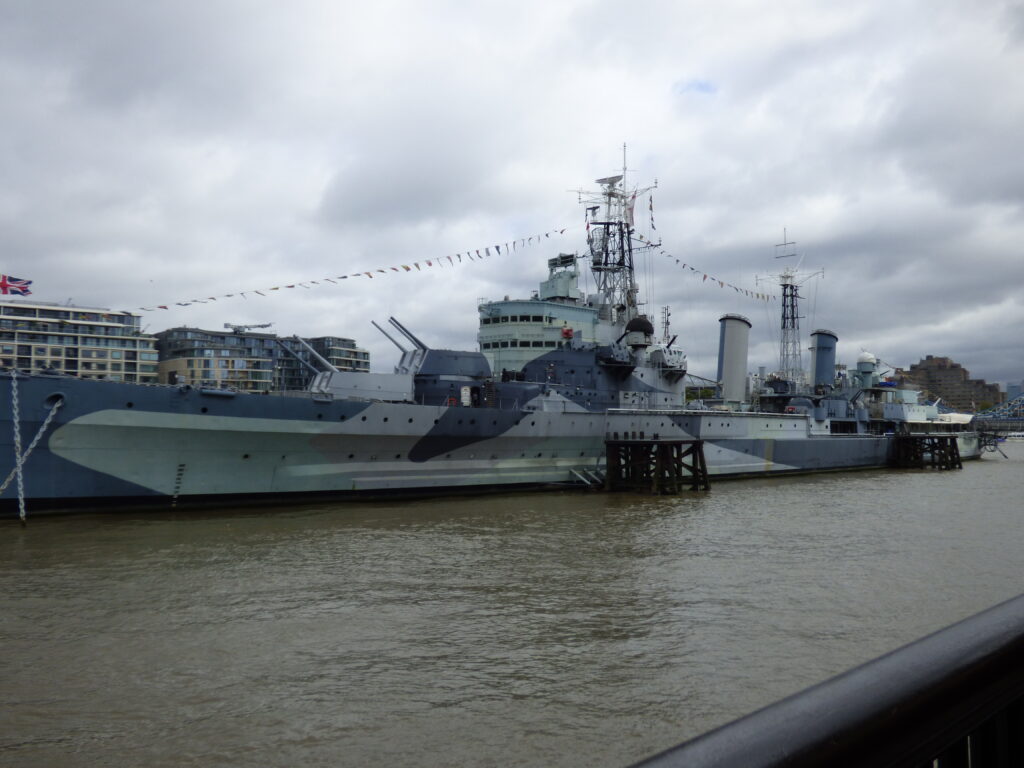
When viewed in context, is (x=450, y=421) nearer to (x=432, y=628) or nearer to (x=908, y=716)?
(x=432, y=628)

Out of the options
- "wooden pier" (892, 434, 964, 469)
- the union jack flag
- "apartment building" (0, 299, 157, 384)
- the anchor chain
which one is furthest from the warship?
"apartment building" (0, 299, 157, 384)

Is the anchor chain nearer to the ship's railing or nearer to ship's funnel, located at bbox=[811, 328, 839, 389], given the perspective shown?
the ship's railing

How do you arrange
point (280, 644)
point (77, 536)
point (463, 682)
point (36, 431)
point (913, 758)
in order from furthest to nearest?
1. point (36, 431)
2. point (77, 536)
3. point (280, 644)
4. point (463, 682)
5. point (913, 758)

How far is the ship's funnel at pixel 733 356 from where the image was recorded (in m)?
37.0

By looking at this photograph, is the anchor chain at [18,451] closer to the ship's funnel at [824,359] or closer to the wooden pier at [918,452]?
the ship's funnel at [824,359]

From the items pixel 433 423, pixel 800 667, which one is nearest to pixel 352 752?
pixel 800 667

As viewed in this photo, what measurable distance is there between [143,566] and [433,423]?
393 inches

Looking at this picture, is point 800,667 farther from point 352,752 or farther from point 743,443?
point 743,443

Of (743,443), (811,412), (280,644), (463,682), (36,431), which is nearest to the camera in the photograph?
(463,682)

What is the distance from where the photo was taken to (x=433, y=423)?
68.0ft

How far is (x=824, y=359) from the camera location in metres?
41.2

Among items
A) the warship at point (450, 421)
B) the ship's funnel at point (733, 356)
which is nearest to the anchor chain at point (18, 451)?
the warship at point (450, 421)

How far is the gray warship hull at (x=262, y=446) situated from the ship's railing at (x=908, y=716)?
17.9 m

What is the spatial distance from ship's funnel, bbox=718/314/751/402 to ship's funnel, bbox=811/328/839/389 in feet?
20.2
